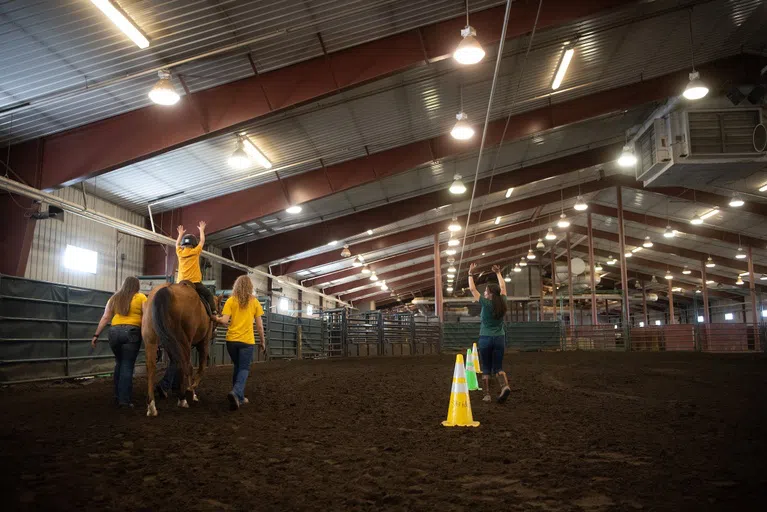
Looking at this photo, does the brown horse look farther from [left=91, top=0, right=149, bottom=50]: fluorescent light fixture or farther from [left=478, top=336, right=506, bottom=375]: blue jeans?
[left=91, top=0, right=149, bottom=50]: fluorescent light fixture

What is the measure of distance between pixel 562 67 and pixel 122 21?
34.3 ft

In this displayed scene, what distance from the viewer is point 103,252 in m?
15.3

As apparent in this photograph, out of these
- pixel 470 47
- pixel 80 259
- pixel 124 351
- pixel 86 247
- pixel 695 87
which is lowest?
pixel 124 351

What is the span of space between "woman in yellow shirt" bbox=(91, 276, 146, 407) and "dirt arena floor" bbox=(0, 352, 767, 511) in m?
0.32

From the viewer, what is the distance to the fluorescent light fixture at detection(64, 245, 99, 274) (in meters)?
13.8

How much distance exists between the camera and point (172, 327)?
20.6 ft

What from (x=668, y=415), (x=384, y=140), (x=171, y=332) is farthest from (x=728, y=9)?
(x=171, y=332)

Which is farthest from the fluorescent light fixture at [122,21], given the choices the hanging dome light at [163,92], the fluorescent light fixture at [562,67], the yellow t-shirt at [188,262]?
the fluorescent light fixture at [562,67]

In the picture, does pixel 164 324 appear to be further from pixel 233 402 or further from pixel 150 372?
pixel 233 402

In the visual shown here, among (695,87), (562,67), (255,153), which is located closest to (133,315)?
(255,153)

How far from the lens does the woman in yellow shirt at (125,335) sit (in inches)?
260

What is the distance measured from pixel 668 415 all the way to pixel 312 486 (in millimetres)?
4735

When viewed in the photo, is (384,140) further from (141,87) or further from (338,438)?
(338,438)

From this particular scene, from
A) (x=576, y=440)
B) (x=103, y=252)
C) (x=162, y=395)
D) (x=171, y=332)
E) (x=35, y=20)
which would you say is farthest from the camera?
(x=103, y=252)
